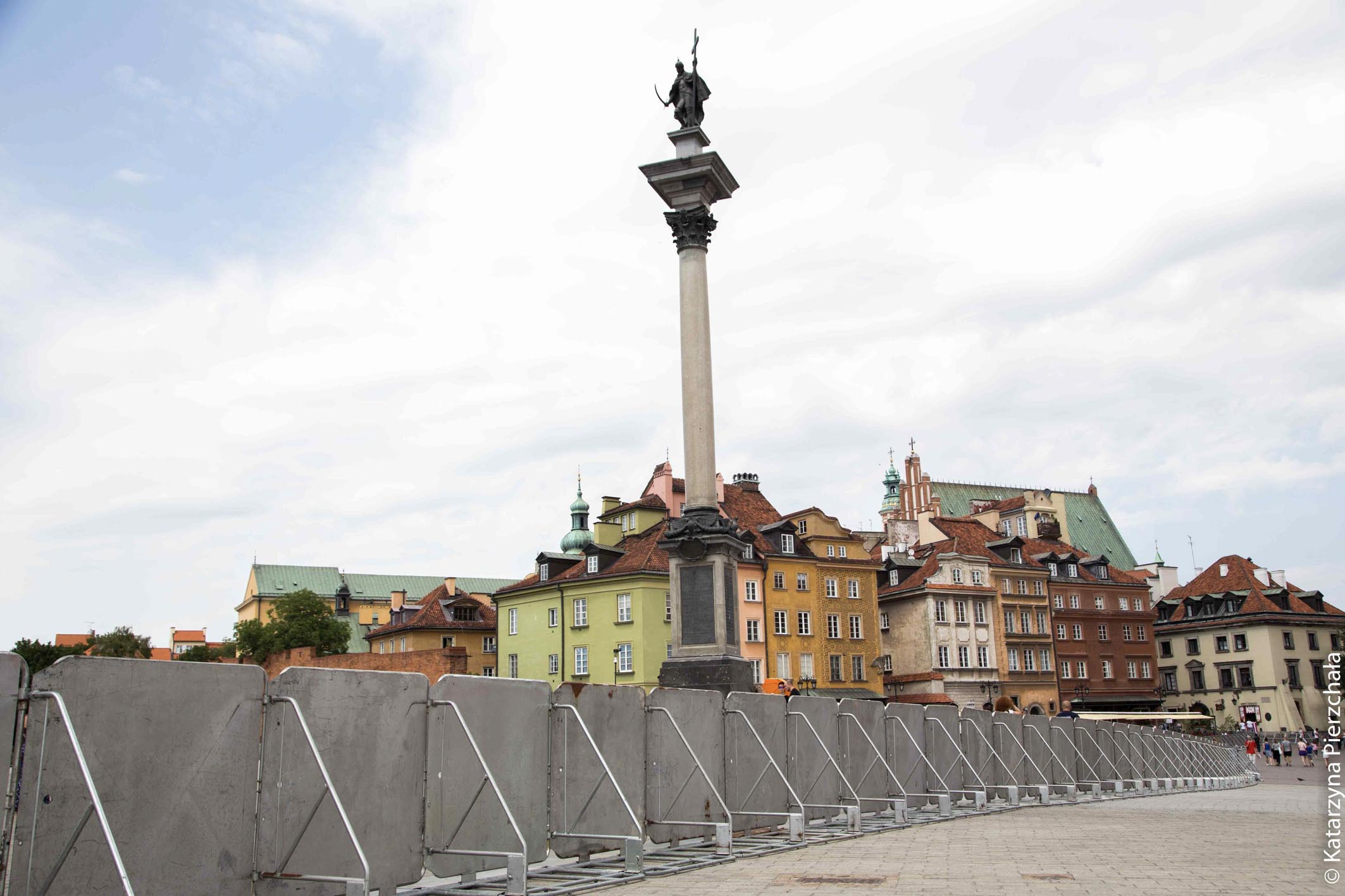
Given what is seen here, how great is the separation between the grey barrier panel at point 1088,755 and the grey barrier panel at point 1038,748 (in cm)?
159

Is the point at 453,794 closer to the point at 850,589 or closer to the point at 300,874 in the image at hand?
the point at 300,874

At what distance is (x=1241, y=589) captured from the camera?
8581 centimetres

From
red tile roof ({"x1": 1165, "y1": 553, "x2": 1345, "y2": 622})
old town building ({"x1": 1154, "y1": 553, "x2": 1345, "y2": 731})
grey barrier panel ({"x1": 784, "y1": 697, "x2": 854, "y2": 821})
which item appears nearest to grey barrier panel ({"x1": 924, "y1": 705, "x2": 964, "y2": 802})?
grey barrier panel ({"x1": 784, "y1": 697, "x2": 854, "y2": 821})

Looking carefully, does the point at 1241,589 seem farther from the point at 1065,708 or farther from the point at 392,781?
the point at 392,781

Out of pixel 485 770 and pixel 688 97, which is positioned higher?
pixel 688 97

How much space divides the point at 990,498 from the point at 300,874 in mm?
105756

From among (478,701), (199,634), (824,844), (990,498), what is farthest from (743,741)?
(199,634)

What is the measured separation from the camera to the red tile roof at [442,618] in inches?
3044

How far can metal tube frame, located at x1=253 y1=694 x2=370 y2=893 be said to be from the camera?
943 cm

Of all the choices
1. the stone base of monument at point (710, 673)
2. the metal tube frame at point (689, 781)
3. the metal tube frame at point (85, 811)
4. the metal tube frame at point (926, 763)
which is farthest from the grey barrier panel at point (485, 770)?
the stone base of monument at point (710, 673)

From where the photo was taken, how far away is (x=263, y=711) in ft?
31.5

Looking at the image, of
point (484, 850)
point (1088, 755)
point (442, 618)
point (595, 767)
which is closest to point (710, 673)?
point (1088, 755)

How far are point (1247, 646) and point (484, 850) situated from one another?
83232mm

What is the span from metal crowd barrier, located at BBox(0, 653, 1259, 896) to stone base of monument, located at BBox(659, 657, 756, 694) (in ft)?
23.3
